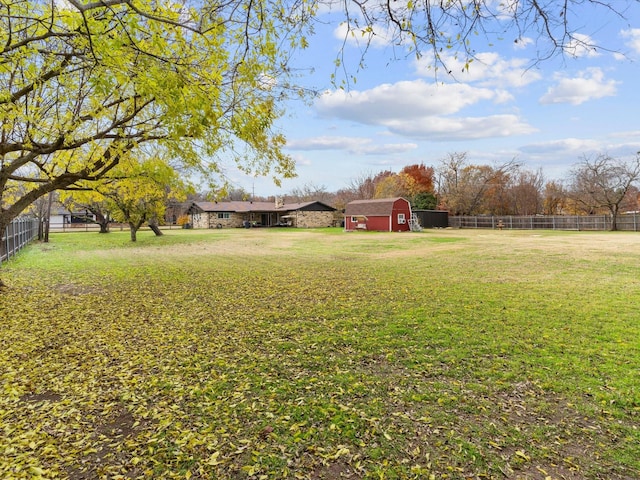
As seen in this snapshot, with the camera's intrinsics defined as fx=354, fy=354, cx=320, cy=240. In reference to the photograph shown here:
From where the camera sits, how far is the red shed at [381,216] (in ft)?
113

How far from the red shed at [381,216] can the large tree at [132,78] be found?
26.3m

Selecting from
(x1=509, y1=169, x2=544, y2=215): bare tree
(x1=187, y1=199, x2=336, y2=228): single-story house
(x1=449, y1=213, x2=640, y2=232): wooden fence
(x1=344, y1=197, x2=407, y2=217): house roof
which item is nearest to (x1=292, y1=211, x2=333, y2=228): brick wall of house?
(x1=187, y1=199, x2=336, y2=228): single-story house

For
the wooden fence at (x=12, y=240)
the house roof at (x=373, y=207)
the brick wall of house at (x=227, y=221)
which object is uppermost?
the house roof at (x=373, y=207)

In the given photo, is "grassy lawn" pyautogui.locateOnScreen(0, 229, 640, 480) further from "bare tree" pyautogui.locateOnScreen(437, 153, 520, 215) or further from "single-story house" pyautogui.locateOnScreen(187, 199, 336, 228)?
"single-story house" pyautogui.locateOnScreen(187, 199, 336, 228)

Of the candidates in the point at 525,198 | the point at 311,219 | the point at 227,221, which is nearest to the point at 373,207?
the point at 311,219

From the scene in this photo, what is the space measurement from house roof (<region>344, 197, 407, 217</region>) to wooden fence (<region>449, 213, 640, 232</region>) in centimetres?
1143

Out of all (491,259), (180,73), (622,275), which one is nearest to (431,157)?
(491,259)

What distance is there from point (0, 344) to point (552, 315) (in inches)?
348

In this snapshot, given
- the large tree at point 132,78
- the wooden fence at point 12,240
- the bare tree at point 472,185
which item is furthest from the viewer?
the bare tree at point 472,185

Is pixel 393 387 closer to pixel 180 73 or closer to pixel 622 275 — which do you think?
pixel 180 73

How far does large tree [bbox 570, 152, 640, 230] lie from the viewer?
32969 millimetres

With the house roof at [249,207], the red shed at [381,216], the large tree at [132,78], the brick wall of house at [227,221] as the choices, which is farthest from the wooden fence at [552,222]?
the large tree at [132,78]

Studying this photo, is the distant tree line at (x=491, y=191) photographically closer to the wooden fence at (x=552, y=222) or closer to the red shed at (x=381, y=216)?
the wooden fence at (x=552, y=222)

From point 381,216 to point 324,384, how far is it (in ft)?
105
